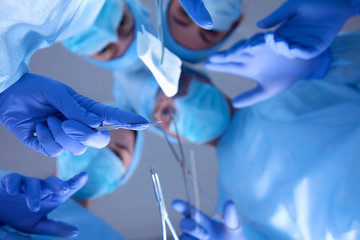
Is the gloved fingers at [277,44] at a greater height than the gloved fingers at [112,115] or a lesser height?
lesser

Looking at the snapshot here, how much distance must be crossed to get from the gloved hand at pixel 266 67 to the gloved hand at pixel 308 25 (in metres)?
0.08

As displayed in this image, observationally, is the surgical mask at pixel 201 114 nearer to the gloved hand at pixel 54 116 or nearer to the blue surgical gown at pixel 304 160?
the blue surgical gown at pixel 304 160

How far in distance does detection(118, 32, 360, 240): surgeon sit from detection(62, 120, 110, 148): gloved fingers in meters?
0.41

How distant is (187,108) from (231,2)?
0.47m

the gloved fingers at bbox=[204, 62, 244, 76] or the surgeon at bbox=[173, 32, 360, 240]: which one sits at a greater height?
the gloved fingers at bbox=[204, 62, 244, 76]

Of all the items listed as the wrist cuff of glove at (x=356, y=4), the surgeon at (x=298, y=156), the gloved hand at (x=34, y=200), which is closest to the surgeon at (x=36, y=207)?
the gloved hand at (x=34, y=200)

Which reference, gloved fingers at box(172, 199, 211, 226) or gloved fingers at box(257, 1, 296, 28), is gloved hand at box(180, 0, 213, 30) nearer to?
gloved fingers at box(257, 1, 296, 28)

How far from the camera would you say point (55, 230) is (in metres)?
0.87

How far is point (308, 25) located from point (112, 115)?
0.68 metres

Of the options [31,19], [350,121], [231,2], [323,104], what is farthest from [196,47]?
[31,19]

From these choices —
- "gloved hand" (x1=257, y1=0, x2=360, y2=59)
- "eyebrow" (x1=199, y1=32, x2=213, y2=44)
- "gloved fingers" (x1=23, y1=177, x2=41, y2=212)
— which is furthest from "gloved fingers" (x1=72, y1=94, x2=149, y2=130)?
"eyebrow" (x1=199, y1=32, x2=213, y2=44)

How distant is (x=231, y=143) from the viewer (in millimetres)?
1227

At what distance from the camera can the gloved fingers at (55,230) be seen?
866mm

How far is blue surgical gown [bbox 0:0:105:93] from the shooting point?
60cm
